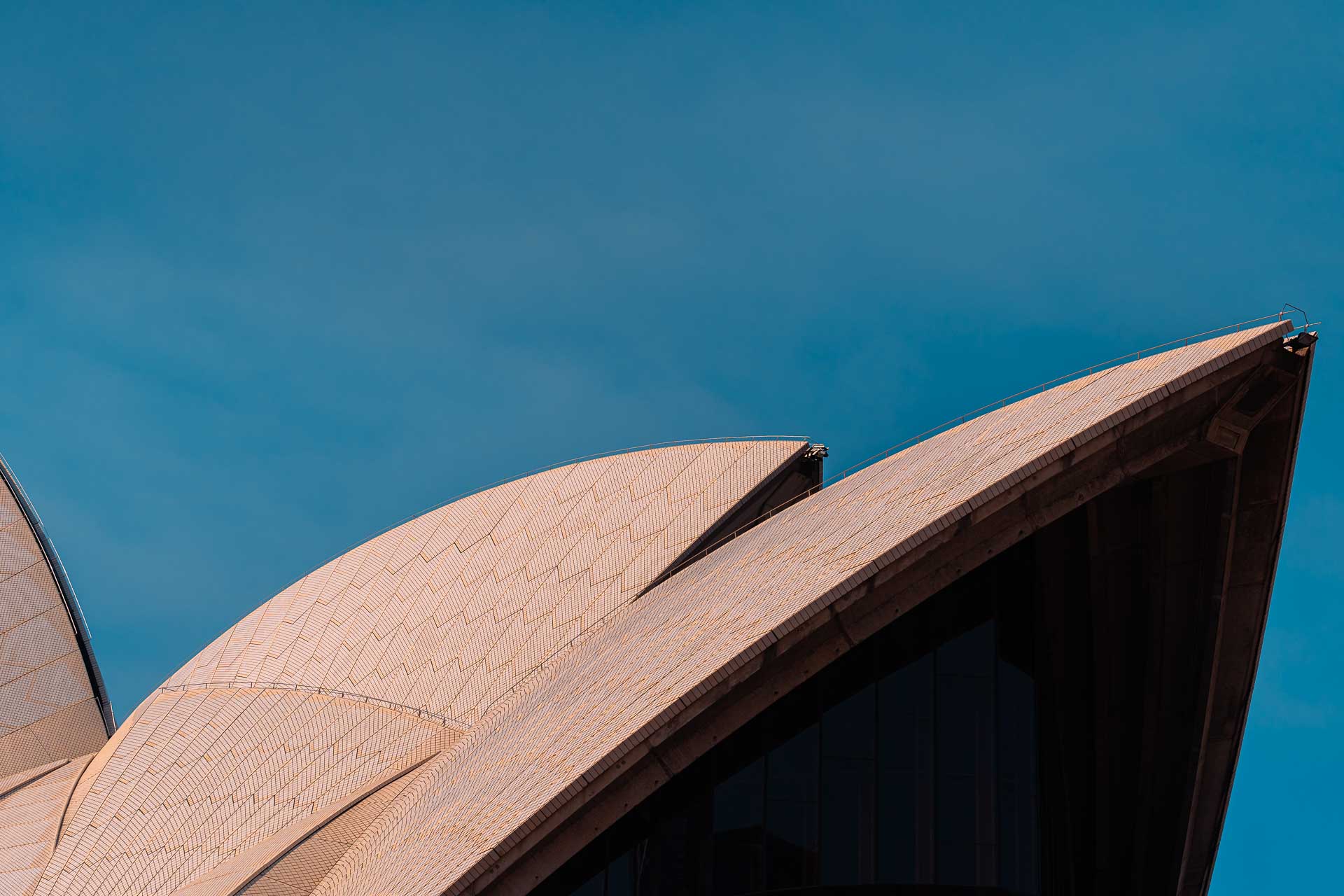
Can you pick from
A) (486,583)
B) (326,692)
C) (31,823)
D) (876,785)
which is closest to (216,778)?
(326,692)

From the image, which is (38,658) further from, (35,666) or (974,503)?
(974,503)

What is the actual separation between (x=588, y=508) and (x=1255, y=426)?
1483 centimetres

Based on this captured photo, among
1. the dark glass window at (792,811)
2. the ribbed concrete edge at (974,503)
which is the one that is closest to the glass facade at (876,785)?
the dark glass window at (792,811)

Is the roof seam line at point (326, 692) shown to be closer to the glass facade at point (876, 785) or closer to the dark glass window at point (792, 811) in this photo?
the glass facade at point (876, 785)

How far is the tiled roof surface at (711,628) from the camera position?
18656 millimetres

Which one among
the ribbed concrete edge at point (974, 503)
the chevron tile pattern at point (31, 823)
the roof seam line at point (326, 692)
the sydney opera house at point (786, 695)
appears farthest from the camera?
the roof seam line at point (326, 692)

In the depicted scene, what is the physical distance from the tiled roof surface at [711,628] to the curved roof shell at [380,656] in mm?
2833

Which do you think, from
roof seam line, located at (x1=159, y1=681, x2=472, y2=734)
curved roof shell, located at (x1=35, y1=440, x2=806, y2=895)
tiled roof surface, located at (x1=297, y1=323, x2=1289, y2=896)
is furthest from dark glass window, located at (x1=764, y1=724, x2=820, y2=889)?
roof seam line, located at (x1=159, y1=681, x2=472, y2=734)

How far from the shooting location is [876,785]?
68.7 ft

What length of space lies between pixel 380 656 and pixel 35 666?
36.5 feet

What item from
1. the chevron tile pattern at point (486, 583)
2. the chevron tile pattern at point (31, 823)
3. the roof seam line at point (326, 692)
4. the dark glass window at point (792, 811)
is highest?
the chevron tile pattern at point (486, 583)

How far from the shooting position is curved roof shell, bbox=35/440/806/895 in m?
25.2

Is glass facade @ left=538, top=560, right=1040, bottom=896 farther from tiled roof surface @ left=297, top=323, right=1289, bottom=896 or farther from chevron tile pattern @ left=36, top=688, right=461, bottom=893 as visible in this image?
chevron tile pattern @ left=36, top=688, right=461, bottom=893

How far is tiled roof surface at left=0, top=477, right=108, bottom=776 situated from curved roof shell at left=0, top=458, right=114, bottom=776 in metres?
0.02
